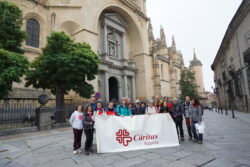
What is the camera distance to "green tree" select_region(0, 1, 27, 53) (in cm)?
928

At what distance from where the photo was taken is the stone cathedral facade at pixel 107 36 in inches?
683

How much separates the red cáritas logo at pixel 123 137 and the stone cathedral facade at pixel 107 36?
507 inches

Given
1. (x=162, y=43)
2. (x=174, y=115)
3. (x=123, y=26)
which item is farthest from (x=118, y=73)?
(x=162, y=43)

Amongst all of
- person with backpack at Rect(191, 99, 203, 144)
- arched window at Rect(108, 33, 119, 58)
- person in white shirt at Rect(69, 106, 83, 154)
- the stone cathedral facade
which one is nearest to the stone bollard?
person in white shirt at Rect(69, 106, 83, 154)

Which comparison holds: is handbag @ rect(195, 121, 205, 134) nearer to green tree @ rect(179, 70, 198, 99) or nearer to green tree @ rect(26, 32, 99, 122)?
green tree @ rect(26, 32, 99, 122)

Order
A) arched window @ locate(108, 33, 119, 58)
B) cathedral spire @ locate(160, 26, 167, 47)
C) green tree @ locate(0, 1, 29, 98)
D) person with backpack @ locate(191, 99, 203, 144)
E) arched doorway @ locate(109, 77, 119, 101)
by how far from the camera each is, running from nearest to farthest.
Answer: person with backpack @ locate(191, 99, 203, 144)
green tree @ locate(0, 1, 29, 98)
arched doorway @ locate(109, 77, 119, 101)
arched window @ locate(108, 33, 119, 58)
cathedral spire @ locate(160, 26, 167, 47)

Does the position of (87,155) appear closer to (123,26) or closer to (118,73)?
(118,73)

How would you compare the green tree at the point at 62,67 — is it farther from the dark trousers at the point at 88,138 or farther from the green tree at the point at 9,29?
the dark trousers at the point at 88,138

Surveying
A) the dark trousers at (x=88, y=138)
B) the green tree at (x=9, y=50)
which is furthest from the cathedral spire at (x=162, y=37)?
the dark trousers at (x=88, y=138)

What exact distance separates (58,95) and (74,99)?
14.6ft

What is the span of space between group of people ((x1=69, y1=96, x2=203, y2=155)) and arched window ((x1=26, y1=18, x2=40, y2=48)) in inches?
Answer: 607

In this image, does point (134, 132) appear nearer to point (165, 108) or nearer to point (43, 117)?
point (165, 108)

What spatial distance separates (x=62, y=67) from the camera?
10812mm

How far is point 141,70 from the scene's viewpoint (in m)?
26.8
